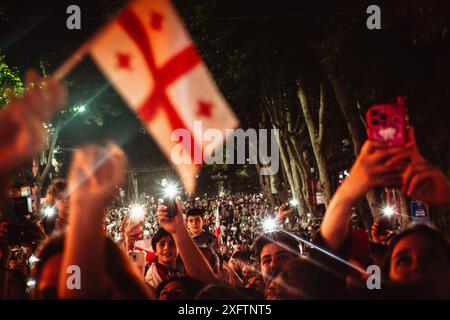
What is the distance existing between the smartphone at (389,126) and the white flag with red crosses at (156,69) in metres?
3.23

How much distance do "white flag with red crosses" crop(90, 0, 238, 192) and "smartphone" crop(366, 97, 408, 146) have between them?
3229mm

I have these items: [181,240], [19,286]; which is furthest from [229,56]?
[181,240]

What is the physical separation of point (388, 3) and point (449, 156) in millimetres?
5597

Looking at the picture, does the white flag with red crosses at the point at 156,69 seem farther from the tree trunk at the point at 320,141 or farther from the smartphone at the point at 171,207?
the tree trunk at the point at 320,141

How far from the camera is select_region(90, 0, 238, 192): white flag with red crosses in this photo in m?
6.05

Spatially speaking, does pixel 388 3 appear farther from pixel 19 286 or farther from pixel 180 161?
pixel 19 286

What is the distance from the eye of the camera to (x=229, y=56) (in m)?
15.4

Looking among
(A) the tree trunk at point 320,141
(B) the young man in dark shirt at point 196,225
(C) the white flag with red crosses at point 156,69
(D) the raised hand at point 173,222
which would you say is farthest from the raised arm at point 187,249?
(A) the tree trunk at point 320,141

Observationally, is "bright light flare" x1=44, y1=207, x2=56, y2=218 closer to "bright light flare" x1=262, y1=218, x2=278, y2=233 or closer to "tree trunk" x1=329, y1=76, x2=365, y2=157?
"bright light flare" x1=262, y1=218, x2=278, y2=233

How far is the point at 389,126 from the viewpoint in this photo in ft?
10.2

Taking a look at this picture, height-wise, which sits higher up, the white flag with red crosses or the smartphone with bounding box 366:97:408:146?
the white flag with red crosses

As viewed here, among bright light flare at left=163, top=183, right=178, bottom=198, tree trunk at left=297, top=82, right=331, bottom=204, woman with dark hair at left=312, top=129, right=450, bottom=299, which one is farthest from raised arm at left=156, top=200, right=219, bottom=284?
tree trunk at left=297, top=82, right=331, bottom=204

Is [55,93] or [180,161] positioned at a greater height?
[180,161]

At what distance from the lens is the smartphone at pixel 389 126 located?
10.2 feet
